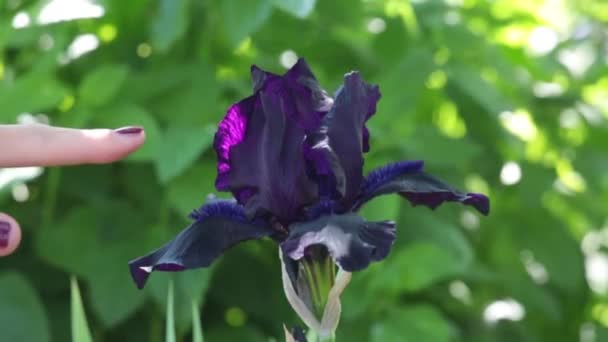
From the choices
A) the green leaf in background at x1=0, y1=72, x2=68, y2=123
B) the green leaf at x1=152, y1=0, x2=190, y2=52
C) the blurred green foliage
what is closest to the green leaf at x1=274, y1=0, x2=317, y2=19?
the blurred green foliage

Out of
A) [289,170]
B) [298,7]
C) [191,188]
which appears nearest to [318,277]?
[289,170]

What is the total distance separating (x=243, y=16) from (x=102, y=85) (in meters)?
0.18

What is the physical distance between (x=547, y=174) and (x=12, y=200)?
740 millimetres

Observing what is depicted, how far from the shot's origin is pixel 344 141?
0.56 metres

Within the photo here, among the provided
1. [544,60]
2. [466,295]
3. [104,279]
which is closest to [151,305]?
[104,279]

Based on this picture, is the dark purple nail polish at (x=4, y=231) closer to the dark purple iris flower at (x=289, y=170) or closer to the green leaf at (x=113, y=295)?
the dark purple iris flower at (x=289, y=170)

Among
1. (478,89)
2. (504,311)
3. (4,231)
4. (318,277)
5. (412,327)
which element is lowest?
(504,311)

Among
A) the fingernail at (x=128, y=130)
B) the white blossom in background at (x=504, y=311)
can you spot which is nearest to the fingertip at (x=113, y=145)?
the fingernail at (x=128, y=130)

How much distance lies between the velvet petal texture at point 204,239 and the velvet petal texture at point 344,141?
0.17 ft

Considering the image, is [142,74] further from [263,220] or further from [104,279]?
[263,220]

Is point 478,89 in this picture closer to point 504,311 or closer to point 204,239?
point 504,311

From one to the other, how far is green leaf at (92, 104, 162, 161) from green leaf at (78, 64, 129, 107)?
2cm

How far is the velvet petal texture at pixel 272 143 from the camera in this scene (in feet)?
1.85

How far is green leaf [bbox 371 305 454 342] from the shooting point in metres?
1.11
